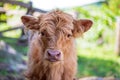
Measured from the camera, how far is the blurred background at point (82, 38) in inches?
A: 326

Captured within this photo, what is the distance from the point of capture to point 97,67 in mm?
11633

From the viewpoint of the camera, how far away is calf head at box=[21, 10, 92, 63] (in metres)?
5.90

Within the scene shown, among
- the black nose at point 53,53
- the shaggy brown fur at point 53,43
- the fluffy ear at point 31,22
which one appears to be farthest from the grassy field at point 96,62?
the black nose at point 53,53

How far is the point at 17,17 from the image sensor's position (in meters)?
9.39

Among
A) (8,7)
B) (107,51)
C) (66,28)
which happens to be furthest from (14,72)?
(107,51)

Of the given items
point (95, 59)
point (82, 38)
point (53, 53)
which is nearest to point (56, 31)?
point (53, 53)

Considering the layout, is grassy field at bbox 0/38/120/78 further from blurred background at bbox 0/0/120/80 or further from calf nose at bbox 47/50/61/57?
calf nose at bbox 47/50/61/57

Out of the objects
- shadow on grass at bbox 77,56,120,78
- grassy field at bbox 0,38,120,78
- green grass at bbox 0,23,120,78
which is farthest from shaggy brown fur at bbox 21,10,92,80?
shadow on grass at bbox 77,56,120,78

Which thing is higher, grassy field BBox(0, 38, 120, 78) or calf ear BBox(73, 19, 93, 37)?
calf ear BBox(73, 19, 93, 37)

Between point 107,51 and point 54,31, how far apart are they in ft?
28.2

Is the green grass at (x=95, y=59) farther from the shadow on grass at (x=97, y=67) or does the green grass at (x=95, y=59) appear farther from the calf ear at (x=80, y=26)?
the calf ear at (x=80, y=26)

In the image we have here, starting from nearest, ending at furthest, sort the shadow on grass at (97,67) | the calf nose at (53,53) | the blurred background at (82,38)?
the calf nose at (53,53) < the blurred background at (82,38) < the shadow on grass at (97,67)

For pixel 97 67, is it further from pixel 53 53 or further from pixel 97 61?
pixel 53 53

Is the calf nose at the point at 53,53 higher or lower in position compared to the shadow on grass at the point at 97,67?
higher
